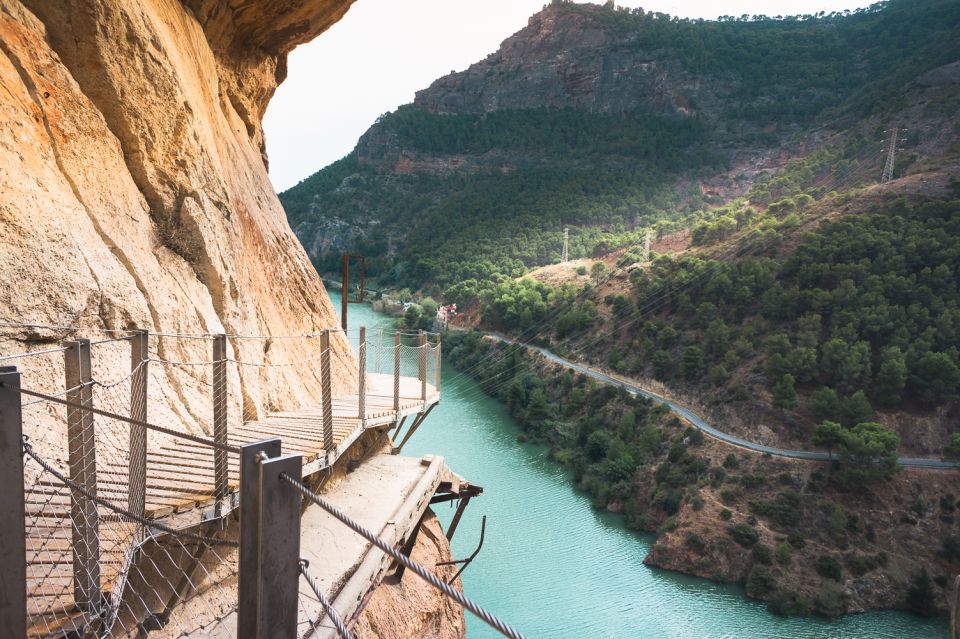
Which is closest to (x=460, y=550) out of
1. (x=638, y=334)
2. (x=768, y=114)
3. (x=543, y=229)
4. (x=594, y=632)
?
(x=594, y=632)

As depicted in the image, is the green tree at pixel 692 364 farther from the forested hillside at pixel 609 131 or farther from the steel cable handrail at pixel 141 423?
the steel cable handrail at pixel 141 423

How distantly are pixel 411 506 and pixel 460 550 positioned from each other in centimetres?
1258

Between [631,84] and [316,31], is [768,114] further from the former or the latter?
[316,31]

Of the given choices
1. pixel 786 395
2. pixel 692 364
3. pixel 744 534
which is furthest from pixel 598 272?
pixel 744 534

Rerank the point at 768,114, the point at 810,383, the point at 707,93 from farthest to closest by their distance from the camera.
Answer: the point at 707,93 < the point at 768,114 < the point at 810,383

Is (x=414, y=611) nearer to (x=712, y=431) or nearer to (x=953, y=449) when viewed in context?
(x=712, y=431)

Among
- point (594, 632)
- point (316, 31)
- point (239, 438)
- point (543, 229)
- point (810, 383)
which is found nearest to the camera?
point (239, 438)

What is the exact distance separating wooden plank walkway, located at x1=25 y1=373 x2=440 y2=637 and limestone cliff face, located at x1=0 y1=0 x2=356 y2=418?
750 millimetres

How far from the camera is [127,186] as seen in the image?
512 centimetres

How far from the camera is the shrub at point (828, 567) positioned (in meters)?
18.3

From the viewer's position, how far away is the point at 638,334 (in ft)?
108

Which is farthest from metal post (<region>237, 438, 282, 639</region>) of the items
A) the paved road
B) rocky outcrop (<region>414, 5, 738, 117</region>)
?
rocky outcrop (<region>414, 5, 738, 117</region>)

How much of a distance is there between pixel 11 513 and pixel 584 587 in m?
17.7

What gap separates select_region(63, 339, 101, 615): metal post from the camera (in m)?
2.76
